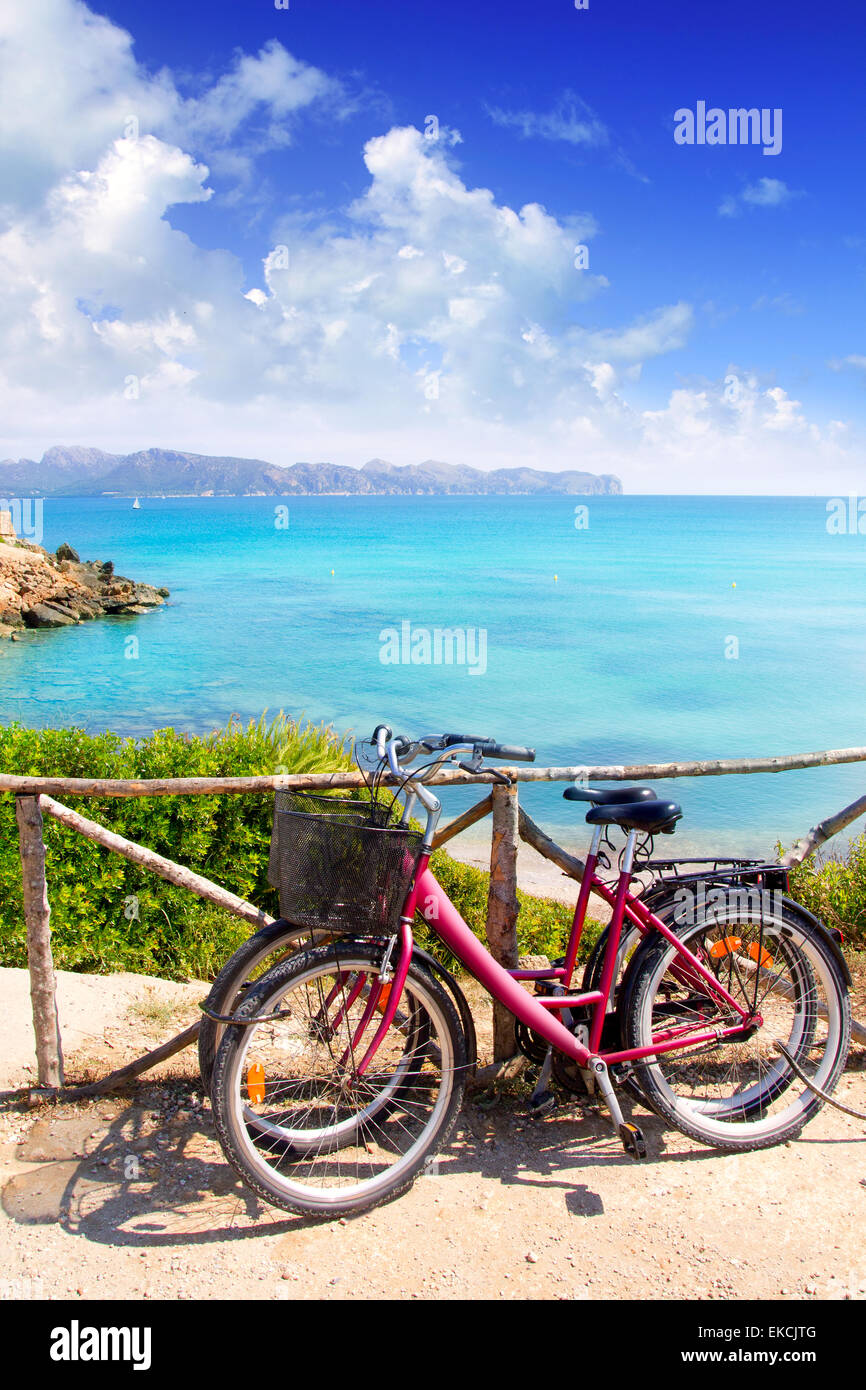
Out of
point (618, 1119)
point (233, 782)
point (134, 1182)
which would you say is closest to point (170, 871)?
point (233, 782)

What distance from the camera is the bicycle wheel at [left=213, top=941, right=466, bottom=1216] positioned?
10.0 feet

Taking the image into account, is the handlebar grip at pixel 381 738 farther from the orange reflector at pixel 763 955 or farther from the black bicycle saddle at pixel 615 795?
the orange reflector at pixel 763 955

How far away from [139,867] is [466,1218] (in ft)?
12.5

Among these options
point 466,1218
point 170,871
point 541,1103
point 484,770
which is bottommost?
point 466,1218

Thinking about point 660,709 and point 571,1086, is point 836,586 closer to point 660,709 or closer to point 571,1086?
point 660,709

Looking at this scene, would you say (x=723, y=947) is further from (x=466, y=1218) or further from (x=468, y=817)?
(x=466, y=1218)

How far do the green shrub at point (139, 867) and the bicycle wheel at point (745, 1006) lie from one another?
328 cm

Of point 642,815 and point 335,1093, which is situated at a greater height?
point 642,815

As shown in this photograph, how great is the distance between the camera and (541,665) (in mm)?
36688

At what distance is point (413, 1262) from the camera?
9.74 feet

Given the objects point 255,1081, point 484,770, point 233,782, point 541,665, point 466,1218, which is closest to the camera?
point 466,1218

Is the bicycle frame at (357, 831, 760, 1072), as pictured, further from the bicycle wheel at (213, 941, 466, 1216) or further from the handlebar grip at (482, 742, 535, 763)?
the handlebar grip at (482, 742, 535, 763)
